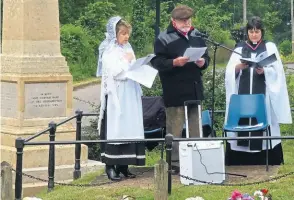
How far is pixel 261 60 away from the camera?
9703 mm

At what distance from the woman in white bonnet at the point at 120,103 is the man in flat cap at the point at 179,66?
0.39 m

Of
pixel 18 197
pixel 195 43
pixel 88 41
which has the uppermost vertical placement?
pixel 88 41

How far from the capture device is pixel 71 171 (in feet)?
38.3

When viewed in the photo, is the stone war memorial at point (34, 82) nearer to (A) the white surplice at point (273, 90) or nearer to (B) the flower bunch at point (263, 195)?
(A) the white surplice at point (273, 90)

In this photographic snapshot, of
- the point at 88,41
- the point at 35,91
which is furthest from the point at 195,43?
the point at 88,41

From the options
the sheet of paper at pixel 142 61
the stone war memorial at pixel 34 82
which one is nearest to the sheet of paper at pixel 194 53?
the sheet of paper at pixel 142 61

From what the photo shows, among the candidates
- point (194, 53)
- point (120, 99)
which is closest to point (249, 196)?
point (194, 53)

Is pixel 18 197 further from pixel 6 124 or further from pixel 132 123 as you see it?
pixel 6 124

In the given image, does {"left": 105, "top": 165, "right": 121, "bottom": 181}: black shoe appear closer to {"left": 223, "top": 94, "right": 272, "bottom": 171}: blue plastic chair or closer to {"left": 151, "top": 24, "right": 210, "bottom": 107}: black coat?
{"left": 151, "top": 24, "right": 210, "bottom": 107}: black coat

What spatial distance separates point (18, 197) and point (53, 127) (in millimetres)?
1322

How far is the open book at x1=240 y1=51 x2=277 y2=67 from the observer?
962 centimetres

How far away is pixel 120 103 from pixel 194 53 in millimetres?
1174

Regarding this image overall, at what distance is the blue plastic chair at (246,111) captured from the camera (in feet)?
32.4

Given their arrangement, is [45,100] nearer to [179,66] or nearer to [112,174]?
[112,174]
